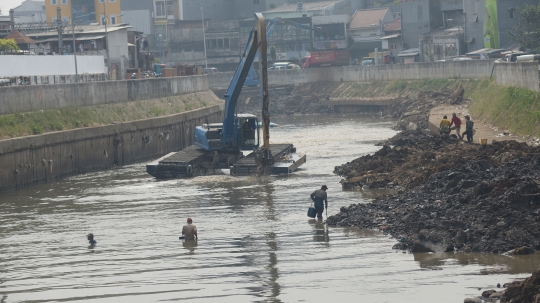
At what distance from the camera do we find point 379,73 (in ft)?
→ 360

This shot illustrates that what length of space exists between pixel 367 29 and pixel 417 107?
47.2 m

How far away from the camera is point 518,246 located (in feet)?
80.1

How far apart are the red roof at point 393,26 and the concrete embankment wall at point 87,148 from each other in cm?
5959

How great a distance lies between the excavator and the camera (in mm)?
46594

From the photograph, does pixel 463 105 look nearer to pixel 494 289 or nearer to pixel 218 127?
pixel 218 127

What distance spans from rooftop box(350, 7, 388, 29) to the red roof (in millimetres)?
3489

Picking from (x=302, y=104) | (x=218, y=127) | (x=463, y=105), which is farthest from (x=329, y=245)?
(x=302, y=104)

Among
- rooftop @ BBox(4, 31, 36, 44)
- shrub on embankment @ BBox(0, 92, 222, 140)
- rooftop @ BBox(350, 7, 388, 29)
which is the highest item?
rooftop @ BBox(350, 7, 388, 29)

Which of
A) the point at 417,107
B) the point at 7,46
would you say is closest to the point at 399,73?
the point at 417,107

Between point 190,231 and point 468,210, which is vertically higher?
point 468,210

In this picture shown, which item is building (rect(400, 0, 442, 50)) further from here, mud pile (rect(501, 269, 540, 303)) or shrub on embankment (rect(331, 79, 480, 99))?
mud pile (rect(501, 269, 540, 303))

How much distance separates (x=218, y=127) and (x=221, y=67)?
87.5 meters

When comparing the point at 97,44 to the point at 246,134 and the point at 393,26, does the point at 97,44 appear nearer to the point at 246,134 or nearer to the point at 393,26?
the point at 246,134

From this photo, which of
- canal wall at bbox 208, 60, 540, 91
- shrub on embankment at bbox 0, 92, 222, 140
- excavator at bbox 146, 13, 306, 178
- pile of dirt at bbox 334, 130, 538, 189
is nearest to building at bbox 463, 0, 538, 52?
canal wall at bbox 208, 60, 540, 91
